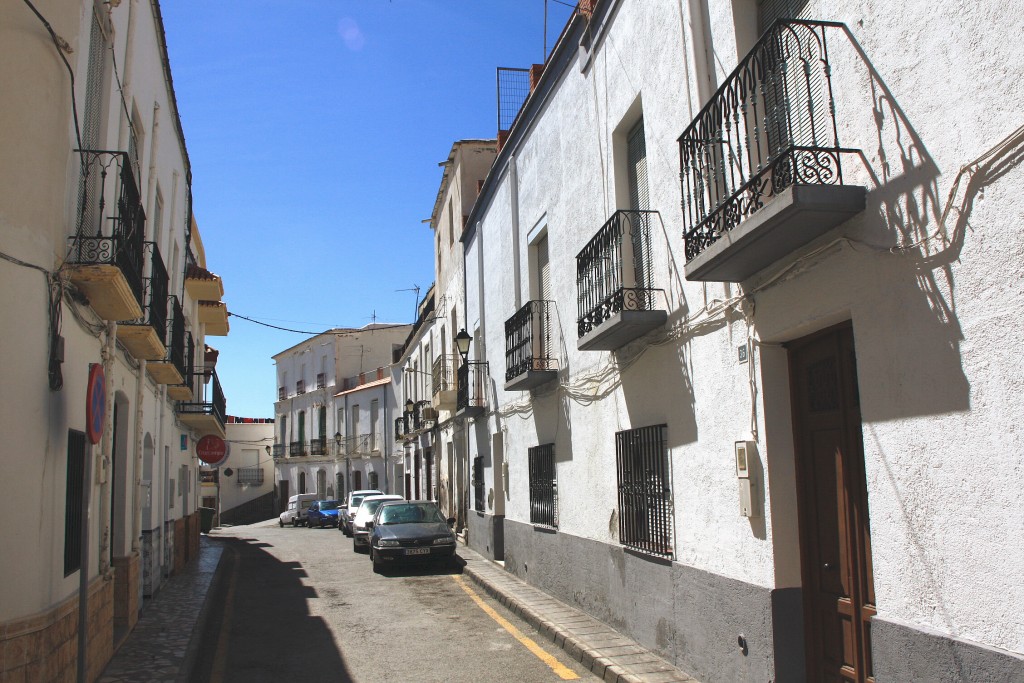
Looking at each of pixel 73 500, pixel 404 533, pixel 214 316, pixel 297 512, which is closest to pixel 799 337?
pixel 73 500

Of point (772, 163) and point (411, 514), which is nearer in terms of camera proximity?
point (772, 163)

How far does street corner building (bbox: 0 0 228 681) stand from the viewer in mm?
5469

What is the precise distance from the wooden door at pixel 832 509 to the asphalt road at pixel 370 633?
260 centimetres

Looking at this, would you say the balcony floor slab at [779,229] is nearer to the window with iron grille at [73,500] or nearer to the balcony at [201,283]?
the window with iron grille at [73,500]

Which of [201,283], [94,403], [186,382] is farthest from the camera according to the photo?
[201,283]

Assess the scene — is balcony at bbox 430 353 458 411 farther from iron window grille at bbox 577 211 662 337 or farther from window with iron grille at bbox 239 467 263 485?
window with iron grille at bbox 239 467 263 485

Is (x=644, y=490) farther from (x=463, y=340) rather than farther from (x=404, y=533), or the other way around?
(x=463, y=340)

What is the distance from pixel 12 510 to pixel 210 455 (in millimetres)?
12353

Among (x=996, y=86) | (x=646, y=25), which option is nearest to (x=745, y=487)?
(x=996, y=86)

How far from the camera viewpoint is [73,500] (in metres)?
6.71

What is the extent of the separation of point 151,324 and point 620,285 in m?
5.44

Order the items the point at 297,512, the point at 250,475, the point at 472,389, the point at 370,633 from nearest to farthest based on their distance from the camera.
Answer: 1. the point at 370,633
2. the point at 472,389
3. the point at 297,512
4. the point at 250,475

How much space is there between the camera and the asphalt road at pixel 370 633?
801 centimetres

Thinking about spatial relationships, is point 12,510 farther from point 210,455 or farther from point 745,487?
point 210,455
